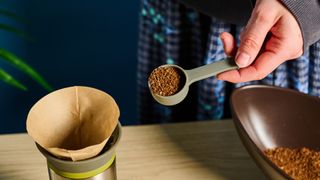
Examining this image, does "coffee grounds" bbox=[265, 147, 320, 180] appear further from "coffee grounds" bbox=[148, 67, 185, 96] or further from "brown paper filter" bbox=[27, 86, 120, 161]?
"brown paper filter" bbox=[27, 86, 120, 161]

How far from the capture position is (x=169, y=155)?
85cm

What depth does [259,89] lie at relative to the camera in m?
0.86

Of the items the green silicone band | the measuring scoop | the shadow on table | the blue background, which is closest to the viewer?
the green silicone band

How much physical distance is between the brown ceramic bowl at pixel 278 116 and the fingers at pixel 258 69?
58 millimetres

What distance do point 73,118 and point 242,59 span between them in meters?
0.27

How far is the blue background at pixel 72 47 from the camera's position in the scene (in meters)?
1.45

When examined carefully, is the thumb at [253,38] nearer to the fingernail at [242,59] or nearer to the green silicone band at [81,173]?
the fingernail at [242,59]

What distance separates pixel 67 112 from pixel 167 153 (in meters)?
0.27

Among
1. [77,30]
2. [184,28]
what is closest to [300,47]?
[184,28]

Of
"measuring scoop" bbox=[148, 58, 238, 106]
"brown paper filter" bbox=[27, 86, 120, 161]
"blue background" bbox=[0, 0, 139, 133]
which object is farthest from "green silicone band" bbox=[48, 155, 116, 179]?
"blue background" bbox=[0, 0, 139, 133]

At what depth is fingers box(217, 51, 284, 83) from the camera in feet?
2.52

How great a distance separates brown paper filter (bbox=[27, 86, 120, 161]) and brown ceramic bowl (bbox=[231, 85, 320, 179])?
0.95ft

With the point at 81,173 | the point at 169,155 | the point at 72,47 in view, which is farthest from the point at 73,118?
the point at 72,47

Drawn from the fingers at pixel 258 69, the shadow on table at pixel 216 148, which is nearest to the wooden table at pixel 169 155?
the shadow on table at pixel 216 148
